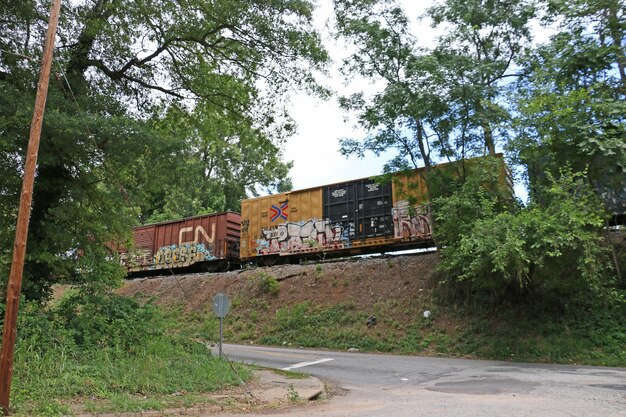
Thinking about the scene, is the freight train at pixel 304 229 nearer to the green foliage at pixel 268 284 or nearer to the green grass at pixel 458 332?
the green foliage at pixel 268 284

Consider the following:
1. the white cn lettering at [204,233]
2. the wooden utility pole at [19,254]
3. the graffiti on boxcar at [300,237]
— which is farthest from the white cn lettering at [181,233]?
the wooden utility pole at [19,254]

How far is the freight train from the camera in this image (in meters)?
19.5

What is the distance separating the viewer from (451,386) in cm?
927

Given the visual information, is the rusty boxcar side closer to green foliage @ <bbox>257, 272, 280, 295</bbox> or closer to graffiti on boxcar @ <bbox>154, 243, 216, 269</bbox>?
green foliage @ <bbox>257, 272, 280, 295</bbox>

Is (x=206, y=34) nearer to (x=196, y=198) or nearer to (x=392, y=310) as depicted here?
(x=392, y=310)

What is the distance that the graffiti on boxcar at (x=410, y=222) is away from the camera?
1912 centimetres

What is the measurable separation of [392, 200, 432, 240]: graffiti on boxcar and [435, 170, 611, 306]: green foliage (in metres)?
3.77

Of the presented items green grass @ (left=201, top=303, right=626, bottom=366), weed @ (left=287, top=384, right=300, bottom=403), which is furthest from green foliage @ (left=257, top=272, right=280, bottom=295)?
weed @ (left=287, top=384, right=300, bottom=403)

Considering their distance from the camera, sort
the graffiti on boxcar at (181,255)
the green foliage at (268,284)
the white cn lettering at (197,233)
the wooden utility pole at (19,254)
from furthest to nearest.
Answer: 1. the graffiti on boxcar at (181,255)
2. the white cn lettering at (197,233)
3. the green foliage at (268,284)
4. the wooden utility pole at (19,254)

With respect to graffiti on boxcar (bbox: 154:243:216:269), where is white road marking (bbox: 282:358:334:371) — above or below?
below

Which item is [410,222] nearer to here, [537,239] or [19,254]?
[537,239]

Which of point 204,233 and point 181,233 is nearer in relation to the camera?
point 204,233

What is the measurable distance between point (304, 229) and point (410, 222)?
507 cm

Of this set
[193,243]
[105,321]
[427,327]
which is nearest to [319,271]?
[427,327]
